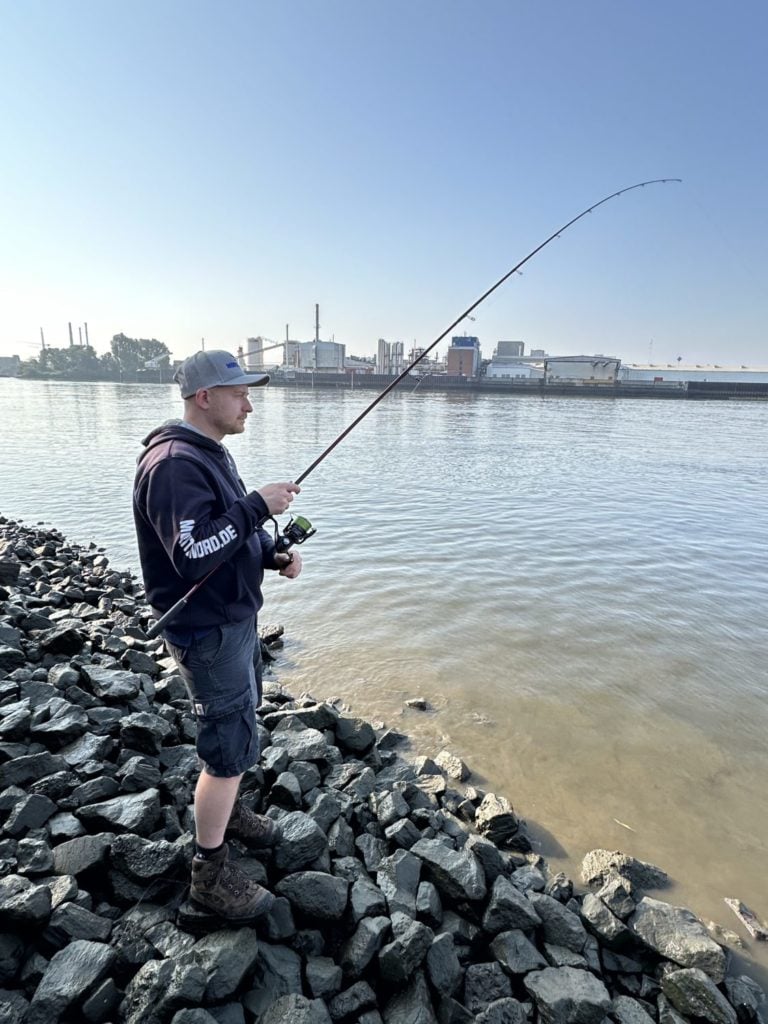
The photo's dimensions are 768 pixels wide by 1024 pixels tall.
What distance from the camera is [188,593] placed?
2344 millimetres

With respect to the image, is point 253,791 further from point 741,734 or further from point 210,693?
point 741,734

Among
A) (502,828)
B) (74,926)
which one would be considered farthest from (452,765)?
(74,926)

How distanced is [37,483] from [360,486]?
28.2ft

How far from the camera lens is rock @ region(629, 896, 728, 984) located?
8.61ft

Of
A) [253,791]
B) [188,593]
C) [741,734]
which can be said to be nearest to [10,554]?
[253,791]

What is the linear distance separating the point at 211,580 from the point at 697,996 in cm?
283

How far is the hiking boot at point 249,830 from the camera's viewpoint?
9.21ft

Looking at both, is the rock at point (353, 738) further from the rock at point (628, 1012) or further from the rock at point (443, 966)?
the rock at point (628, 1012)

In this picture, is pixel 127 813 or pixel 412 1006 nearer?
pixel 412 1006

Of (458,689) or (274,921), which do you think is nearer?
(274,921)

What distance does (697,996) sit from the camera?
247 cm

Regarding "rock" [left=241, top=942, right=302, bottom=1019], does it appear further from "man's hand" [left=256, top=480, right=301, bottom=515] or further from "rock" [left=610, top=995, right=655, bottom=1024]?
"man's hand" [left=256, top=480, right=301, bottom=515]

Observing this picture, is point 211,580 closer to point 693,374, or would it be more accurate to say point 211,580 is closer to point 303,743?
point 303,743

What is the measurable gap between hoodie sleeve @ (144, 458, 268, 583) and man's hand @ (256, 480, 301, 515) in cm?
20
